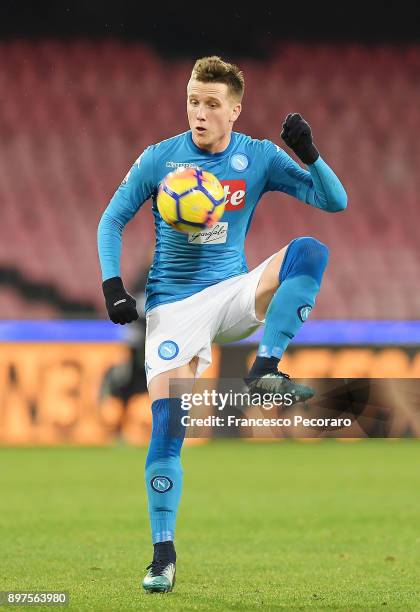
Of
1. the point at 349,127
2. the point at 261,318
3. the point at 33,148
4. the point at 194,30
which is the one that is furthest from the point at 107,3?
the point at 261,318

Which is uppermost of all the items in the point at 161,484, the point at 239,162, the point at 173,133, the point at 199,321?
the point at 173,133

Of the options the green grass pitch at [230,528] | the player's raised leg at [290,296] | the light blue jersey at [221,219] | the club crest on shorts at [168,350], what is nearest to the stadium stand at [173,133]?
the green grass pitch at [230,528]

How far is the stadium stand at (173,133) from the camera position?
47.3 feet

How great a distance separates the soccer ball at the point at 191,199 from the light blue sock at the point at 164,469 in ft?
2.34

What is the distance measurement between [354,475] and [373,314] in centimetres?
474

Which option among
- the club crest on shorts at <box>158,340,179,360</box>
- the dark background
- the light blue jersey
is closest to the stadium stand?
the dark background

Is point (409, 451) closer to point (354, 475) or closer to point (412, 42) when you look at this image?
point (354, 475)

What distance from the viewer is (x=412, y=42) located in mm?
15500

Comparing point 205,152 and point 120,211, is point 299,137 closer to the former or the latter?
point 205,152

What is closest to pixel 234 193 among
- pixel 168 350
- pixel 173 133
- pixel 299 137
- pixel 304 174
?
pixel 304 174

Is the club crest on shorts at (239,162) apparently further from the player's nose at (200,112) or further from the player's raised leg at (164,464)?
the player's raised leg at (164,464)

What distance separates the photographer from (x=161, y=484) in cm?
485

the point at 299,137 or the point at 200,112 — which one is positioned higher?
the point at 200,112

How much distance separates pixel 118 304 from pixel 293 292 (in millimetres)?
679
